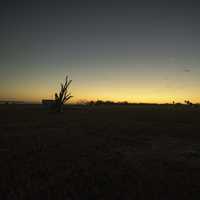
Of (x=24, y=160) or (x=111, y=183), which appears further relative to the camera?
(x=24, y=160)

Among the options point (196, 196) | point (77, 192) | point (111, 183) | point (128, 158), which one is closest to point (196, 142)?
point (128, 158)

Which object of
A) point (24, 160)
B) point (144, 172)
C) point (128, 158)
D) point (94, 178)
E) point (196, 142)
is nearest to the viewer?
point (94, 178)

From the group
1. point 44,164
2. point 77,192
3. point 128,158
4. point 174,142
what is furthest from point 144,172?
point 174,142

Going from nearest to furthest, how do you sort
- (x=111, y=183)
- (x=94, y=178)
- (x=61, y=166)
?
(x=111, y=183) < (x=94, y=178) < (x=61, y=166)

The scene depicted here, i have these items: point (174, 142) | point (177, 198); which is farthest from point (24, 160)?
point (174, 142)

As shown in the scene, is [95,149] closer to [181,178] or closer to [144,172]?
[144,172]

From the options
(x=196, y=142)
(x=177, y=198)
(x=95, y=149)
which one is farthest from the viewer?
(x=196, y=142)

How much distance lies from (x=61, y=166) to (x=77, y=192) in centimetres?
183

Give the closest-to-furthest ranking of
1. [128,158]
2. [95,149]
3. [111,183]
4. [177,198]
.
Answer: [177,198] < [111,183] < [128,158] < [95,149]

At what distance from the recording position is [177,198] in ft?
12.9

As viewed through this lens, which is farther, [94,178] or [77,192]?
[94,178]

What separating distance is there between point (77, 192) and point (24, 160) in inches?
121

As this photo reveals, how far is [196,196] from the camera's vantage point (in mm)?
4031

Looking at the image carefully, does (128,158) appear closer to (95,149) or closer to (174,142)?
(95,149)
